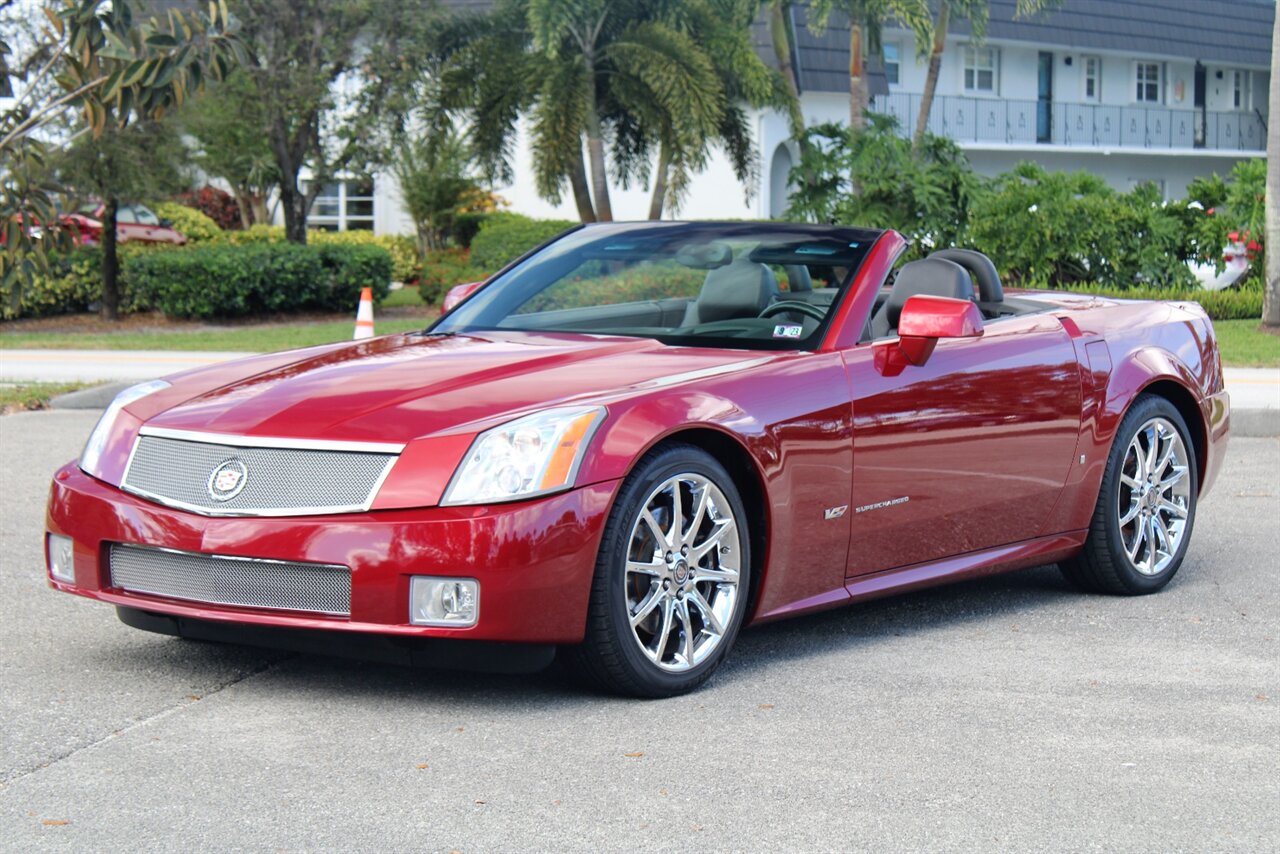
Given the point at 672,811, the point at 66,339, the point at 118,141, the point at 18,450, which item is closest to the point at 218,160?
the point at 118,141

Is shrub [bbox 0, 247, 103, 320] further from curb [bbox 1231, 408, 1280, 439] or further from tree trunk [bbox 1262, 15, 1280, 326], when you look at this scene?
curb [bbox 1231, 408, 1280, 439]

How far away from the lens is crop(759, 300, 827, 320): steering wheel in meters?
6.15

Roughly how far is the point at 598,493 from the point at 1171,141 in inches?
1842

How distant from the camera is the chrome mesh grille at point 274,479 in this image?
4.91 meters

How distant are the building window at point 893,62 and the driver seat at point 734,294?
1479 inches

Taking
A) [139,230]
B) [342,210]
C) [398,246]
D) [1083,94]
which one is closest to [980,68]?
[1083,94]

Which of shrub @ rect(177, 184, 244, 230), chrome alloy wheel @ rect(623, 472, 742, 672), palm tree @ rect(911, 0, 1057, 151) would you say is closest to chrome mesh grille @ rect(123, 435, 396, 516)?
chrome alloy wheel @ rect(623, 472, 742, 672)

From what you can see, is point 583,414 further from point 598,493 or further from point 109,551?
point 109,551

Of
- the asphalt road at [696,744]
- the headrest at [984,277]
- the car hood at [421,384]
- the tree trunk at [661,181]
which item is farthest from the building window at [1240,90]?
the car hood at [421,384]

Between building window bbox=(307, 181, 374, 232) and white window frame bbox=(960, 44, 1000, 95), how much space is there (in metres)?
15.2

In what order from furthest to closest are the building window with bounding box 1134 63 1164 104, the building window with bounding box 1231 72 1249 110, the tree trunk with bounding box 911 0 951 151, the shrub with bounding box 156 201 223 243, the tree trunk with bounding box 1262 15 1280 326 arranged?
the building window with bounding box 1231 72 1249 110, the building window with bounding box 1134 63 1164 104, the shrub with bounding box 156 201 223 243, the tree trunk with bounding box 911 0 951 151, the tree trunk with bounding box 1262 15 1280 326

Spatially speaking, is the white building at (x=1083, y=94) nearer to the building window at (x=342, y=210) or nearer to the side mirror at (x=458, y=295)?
the building window at (x=342, y=210)

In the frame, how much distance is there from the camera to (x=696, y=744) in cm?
479

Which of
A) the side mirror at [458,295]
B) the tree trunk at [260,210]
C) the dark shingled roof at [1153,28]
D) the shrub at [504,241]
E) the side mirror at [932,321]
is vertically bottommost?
the side mirror at [932,321]
